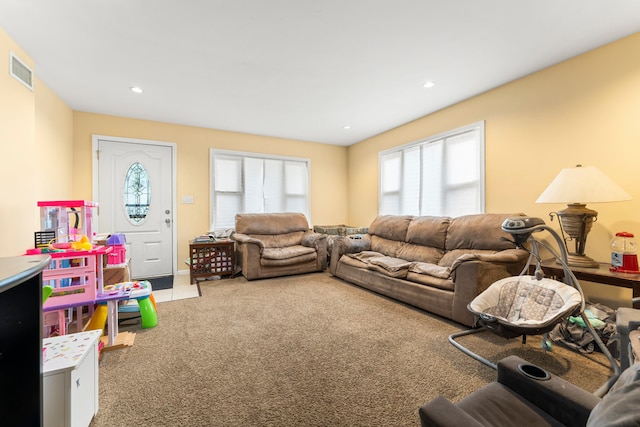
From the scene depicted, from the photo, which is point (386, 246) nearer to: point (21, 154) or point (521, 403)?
point (521, 403)

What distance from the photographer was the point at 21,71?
237cm

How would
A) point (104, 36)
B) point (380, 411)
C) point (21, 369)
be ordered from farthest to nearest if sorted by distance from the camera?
1. point (104, 36)
2. point (380, 411)
3. point (21, 369)

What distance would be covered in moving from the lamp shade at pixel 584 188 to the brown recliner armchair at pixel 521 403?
5.96 feet

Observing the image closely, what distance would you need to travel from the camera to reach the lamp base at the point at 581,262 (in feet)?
7.47

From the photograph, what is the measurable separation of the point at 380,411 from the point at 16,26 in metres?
3.85

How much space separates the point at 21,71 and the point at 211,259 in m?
2.87

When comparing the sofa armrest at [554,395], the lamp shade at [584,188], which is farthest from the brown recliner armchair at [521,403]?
the lamp shade at [584,188]

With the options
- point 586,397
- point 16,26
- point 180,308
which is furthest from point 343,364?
point 16,26

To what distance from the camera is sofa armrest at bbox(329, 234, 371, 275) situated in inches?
163

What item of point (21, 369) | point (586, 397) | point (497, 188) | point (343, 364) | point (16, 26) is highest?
point (16, 26)

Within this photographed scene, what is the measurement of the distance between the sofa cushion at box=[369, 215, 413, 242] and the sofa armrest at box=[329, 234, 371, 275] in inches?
13.3

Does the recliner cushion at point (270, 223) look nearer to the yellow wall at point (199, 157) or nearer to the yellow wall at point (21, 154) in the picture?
the yellow wall at point (199, 157)

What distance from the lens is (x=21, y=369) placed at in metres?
0.85

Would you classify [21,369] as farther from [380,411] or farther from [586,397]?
[586,397]
